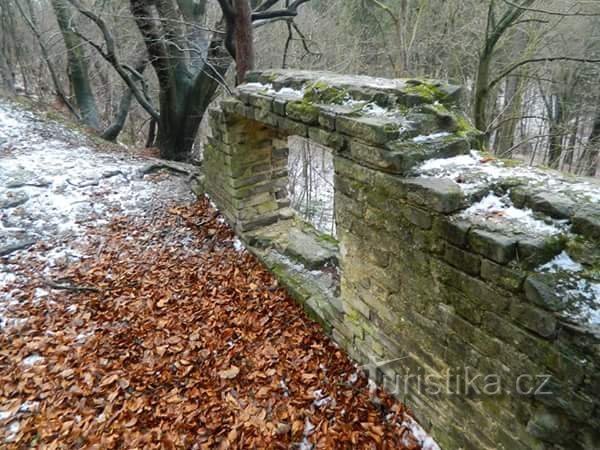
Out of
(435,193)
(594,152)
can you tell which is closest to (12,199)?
(435,193)

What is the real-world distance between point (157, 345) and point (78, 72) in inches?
387

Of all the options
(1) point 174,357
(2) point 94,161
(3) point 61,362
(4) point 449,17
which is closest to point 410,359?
(1) point 174,357

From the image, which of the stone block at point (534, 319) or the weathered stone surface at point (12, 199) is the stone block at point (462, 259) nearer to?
the stone block at point (534, 319)

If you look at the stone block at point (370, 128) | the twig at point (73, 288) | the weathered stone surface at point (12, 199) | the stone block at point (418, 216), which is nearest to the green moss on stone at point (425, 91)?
the stone block at point (370, 128)

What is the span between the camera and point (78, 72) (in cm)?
1042

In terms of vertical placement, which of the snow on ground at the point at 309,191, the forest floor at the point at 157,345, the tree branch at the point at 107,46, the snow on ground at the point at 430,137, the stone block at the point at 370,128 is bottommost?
the snow on ground at the point at 309,191

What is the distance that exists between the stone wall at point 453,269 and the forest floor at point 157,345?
43 cm

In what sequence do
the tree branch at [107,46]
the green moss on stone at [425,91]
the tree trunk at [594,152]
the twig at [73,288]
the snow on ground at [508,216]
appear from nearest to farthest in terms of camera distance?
the snow on ground at [508,216]
the green moss on stone at [425,91]
the twig at [73,288]
the tree branch at [107,46]
the tree trunk at [594,152]

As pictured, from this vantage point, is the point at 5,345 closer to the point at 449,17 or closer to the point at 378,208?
the point at 378,208

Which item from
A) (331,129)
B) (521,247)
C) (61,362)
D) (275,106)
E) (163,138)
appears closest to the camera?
(521,247)

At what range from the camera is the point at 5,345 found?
3.49 metres

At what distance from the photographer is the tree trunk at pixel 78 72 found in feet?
30.2

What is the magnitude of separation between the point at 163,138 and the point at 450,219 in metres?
8.31

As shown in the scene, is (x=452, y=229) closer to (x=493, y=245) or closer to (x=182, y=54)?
(x=493, y=245)
